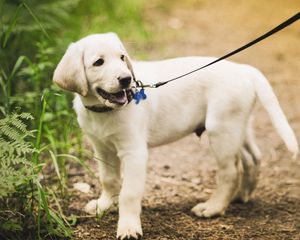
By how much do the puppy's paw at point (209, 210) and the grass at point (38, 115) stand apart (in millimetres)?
882

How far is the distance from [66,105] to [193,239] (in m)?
1.81

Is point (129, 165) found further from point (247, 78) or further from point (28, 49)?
point (28, 49)

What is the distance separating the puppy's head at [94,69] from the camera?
10.7 ft

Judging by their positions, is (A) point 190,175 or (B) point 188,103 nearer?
(B) point 188,103

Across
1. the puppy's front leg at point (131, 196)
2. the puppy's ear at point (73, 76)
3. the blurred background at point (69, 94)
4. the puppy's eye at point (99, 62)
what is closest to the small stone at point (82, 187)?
the blurred background at point (69, 94)

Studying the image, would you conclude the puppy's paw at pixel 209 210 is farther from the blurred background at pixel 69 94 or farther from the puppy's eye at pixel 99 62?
the puppy's eye at pixel 99 62

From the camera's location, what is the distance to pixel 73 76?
3.30 meters

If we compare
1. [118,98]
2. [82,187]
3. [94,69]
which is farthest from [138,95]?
[82,187]

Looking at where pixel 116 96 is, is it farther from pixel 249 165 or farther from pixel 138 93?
pixel 249 165

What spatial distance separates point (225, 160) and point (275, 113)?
0.46 metres

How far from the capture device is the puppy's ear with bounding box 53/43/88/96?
3291 millimetres

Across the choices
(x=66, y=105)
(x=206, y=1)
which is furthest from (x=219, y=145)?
(x=206, y=1)

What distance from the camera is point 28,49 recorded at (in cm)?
573

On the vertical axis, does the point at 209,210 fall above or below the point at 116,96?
below
